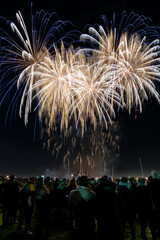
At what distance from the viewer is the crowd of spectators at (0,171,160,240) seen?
160 inches

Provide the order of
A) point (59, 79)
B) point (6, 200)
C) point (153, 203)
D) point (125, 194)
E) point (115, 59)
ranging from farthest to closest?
1. point (59, 79)
2. point (115, 59)
3. point (6, 200)
4. point (125, 194)
5. point (153, 203)

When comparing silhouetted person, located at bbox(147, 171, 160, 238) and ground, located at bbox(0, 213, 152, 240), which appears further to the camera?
ground, located at bbox(0, 213, 152, 240)

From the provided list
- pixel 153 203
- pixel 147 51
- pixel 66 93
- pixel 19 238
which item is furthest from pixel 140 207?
pixel 147 51

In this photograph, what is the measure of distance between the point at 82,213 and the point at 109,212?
666 millimetres

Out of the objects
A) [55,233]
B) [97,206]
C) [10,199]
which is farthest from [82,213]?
[10,199]

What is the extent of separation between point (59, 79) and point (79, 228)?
45.3 ft

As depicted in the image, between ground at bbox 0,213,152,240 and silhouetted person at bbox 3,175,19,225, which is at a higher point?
silhouetted person at bbox 3,175,19,225

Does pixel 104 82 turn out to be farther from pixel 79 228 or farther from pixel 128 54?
pixel 79 228

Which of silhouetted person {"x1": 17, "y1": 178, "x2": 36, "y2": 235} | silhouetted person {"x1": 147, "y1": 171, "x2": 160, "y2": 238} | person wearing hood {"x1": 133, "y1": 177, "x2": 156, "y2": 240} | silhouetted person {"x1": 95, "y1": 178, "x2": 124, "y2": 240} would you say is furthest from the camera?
silhouetted person {"x1": 17, "y1": 178, "x2": 36, "y2": 235}

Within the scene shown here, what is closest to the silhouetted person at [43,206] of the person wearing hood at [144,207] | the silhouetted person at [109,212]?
the person wearing hood at [144,207]

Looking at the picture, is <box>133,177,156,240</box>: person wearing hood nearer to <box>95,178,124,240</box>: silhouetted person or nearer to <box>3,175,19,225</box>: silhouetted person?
<box>95,178,124,240</box>: silhouetted person

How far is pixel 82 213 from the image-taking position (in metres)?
4.31

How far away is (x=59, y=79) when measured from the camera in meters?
16.5

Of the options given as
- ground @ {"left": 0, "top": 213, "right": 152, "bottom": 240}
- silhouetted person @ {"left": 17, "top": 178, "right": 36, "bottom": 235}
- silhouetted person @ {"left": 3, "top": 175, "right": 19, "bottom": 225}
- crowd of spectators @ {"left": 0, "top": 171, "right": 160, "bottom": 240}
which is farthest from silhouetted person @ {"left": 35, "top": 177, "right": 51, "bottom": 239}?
silhouetted person @ {"left": 3, "top": 175, "right": 19, "bottom": 225}
